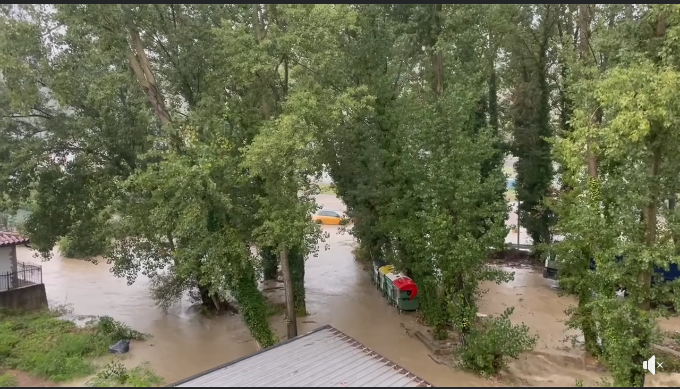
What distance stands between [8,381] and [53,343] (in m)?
2.00

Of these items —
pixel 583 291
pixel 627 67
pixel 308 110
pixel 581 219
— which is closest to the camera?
pixel 627 67

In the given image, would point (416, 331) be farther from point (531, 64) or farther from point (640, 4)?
point (531, 64)

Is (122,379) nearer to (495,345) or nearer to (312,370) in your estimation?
(312,370)

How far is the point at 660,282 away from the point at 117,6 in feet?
36.2

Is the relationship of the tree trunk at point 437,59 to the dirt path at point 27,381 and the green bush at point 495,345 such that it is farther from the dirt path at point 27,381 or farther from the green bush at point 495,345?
the dirt path at point 27,381

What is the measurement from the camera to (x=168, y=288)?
1356 centimetres

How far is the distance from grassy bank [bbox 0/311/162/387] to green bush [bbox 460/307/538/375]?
20.4 ft

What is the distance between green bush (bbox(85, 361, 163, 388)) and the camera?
7839 millimetres

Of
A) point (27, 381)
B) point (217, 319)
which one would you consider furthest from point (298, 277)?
point (27, 381)

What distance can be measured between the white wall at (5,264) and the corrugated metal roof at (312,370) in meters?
10.6

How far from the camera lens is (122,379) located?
842 cm

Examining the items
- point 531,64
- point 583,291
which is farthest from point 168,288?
point 531,64

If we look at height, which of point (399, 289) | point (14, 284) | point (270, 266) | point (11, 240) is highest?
point (11, 240)

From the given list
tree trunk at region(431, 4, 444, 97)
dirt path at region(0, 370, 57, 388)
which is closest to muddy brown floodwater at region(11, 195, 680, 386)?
dirt path at region(0, 370, 57, 388)
